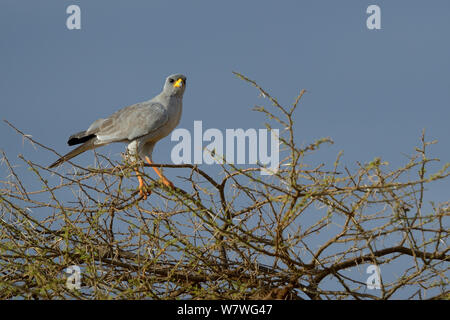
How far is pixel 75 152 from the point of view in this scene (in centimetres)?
747

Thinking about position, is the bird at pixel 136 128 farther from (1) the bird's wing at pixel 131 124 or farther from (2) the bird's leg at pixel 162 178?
(2) the bird's leg at pixel 162 178

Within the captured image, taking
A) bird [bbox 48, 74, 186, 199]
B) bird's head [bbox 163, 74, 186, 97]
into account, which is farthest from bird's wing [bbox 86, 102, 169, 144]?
bird's head [bbox 163, 74, 186, 97]

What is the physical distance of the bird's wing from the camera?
7266 millimetres

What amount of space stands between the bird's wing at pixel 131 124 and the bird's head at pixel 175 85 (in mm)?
364

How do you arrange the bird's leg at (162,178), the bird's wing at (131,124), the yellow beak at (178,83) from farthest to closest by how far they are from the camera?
the yellow beak at (178,83), the bird's wing at (131,124), the bird's leg at (162,178)

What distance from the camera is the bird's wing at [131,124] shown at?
286 inches

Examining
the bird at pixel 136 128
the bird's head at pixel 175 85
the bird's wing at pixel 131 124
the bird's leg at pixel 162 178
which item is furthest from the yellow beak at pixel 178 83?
the bird's leg at pixel 162 178

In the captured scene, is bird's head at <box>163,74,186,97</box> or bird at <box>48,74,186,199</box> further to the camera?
bird's head at <box>163,74,186,97</box>

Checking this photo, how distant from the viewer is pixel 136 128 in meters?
7.26

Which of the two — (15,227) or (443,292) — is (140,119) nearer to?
(15,227)

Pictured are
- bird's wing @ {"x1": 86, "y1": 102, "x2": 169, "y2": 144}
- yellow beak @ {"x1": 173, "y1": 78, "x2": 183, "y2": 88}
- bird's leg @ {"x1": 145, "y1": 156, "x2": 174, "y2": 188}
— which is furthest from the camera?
yellow beak @ {"x1": 173, "y1": 78, "x2": 183, "y2": 88}

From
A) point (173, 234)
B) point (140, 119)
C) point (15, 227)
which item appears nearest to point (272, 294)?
point (173, 234)

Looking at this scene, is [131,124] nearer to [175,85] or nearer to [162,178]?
[175,85]

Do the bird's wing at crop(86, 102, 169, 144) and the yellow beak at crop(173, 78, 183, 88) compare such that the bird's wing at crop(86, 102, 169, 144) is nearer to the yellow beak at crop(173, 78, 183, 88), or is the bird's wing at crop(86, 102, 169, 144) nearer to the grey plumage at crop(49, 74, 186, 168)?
the grey plumage at crop(49, 74, 186, 168)
